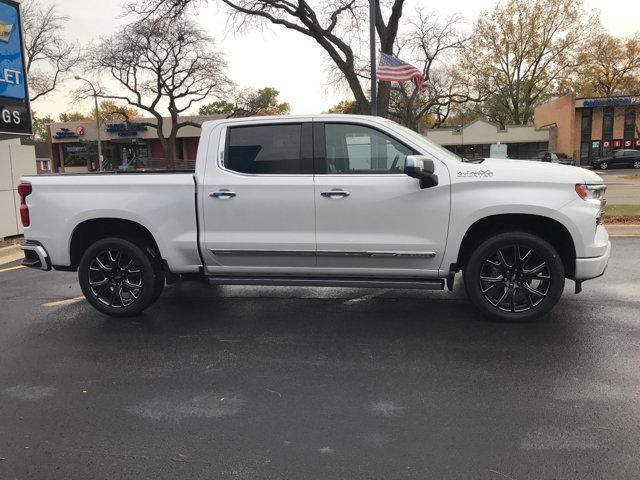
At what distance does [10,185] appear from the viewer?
38.7 ft

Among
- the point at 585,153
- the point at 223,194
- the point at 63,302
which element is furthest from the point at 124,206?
the point at 585,153

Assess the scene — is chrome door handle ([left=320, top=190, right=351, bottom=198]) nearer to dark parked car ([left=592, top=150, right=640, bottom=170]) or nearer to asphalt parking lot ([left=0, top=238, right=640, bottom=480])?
asphalt parking lot ([left=0, top=238, right=640, bottom=480])

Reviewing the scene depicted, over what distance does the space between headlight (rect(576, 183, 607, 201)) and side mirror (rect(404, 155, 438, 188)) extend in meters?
1.23

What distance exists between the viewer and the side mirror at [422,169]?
15.1 feet

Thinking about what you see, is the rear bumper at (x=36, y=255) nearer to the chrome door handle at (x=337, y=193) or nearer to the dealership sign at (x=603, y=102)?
the chrome door handle at (x=337, y=193)

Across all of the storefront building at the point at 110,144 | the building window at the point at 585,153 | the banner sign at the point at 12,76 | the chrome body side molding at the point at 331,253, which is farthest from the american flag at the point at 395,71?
the building window at the point at 585,153

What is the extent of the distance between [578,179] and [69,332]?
4971 mm

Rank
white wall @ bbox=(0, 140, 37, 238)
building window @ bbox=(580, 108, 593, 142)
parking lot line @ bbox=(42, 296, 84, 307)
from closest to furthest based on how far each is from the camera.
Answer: parking lot line @ bbox=(42, 296, 84, 307) → white wall @ bbox=(0, 140, 37, 238) → building window @ bbox=(580, 108, 593, 142)

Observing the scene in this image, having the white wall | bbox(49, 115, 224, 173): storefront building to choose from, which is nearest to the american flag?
the white wall

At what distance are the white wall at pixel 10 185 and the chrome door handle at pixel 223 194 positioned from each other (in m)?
8.41

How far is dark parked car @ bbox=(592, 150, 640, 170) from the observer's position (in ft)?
139

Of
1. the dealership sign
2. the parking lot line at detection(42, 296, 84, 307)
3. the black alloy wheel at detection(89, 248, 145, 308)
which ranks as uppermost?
the dealership sign

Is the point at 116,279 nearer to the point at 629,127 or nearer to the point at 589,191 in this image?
the point at 589,191

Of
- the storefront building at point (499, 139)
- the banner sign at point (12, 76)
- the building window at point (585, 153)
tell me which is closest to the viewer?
the banner sign at point (12, 76)
